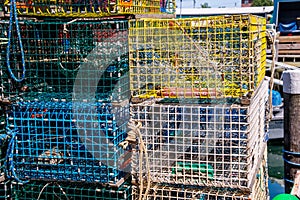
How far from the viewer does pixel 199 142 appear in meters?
3.21

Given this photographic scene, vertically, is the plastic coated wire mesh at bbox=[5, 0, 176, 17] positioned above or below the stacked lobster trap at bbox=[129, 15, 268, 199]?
above

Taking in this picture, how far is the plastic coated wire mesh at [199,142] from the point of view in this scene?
3137 millimetres

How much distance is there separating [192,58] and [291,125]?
1605 mm

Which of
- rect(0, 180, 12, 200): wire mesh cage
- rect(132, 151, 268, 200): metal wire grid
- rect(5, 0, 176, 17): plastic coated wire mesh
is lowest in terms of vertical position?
rect(0, 180, 12, 200): wire mesh cage

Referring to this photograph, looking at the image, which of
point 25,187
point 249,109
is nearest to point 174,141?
point 249,109

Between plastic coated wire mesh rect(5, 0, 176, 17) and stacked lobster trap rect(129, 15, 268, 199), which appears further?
plastic coated wire mesh rect(5, 0, 176, 17)

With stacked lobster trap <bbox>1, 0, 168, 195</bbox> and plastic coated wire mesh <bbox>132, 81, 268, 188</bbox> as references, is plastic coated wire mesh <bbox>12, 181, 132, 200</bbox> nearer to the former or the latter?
stacked lobster trap <bbox>1, 0, 168, 195</bbox>

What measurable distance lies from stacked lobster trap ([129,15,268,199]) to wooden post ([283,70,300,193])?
1.01 m

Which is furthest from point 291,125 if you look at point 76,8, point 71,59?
point 76,8

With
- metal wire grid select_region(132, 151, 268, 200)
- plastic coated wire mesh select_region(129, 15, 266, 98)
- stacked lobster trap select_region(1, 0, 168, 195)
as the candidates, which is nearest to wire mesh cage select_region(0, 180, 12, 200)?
stacked lobster trap select_region(1, 0, 168, 195)

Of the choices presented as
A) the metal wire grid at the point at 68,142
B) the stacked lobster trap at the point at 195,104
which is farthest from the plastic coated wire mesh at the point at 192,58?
the metal wire grid at the point at 68,142

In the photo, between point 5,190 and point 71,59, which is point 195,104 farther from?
point 5,190

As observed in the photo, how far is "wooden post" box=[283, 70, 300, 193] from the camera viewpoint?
428 cm

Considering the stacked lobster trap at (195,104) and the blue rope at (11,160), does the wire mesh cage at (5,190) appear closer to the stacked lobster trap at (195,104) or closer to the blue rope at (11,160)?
the blue rope at (11,160)
